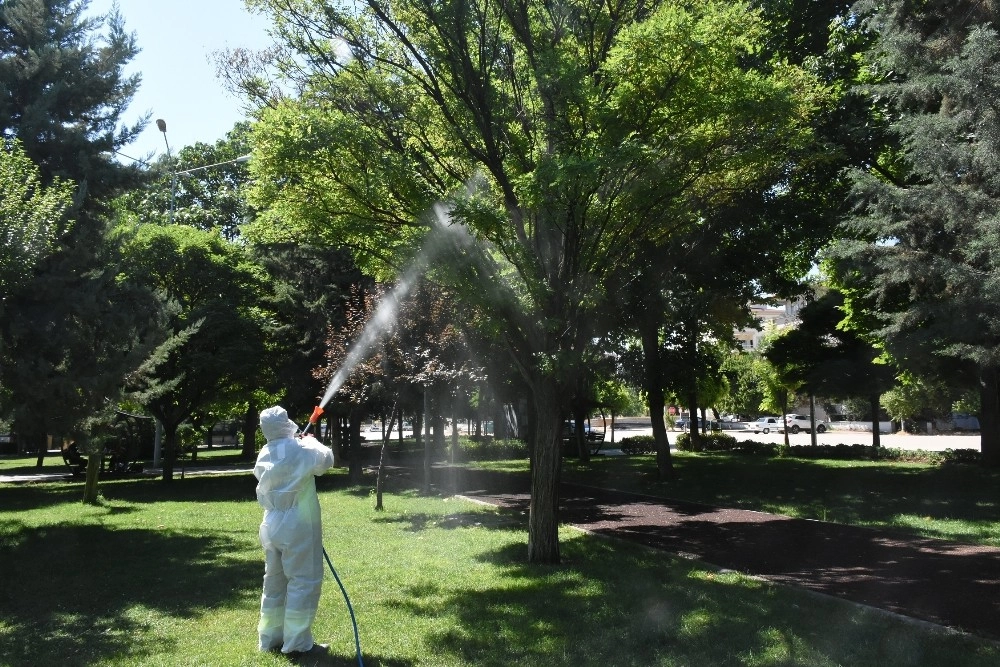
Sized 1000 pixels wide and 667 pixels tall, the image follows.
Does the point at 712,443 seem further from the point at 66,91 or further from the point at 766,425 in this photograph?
the point at 766,425

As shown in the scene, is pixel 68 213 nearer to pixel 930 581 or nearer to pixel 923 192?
pixel 930 581

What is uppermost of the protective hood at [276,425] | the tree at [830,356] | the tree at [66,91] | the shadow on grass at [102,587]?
the tree at [66,91]

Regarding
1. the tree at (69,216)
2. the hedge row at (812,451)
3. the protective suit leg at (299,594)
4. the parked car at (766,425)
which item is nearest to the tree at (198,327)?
the tree at (69,216)

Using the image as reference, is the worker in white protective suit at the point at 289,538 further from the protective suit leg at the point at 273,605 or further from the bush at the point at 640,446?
the bush at the point at 640,446

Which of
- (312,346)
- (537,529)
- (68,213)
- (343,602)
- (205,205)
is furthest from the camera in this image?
(205,205)

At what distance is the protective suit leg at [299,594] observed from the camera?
5.80 meters

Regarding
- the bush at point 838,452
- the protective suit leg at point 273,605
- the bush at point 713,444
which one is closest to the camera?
the protective suit leg at point 273,605

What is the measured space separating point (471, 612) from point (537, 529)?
91.3 inches

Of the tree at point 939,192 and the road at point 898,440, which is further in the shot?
the road at point 898,440

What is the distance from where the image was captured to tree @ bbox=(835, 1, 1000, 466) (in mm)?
10641

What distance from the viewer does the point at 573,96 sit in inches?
316

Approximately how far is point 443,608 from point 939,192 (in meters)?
9.68

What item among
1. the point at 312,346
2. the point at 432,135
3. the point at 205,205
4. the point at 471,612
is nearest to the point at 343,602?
the point at 471,612

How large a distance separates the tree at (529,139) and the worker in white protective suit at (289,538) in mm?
3130
